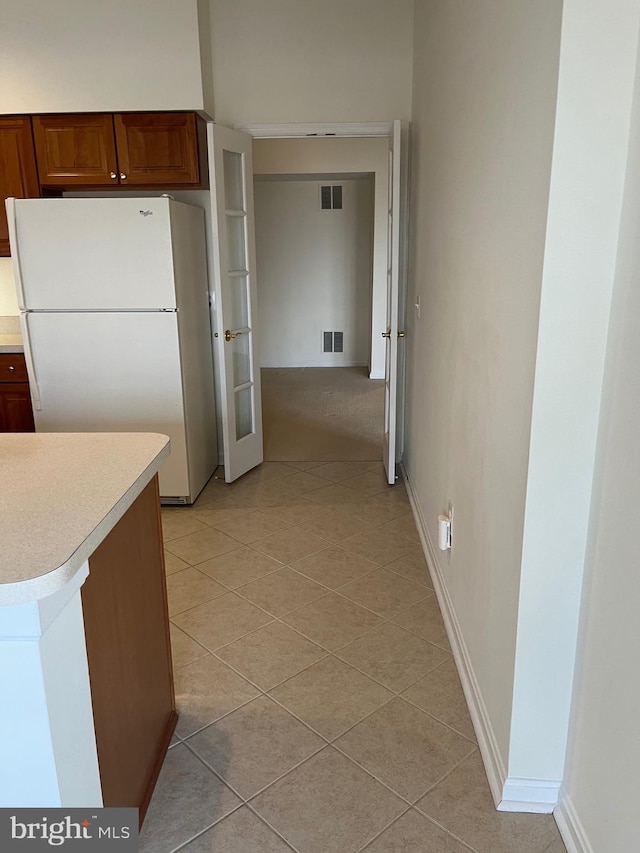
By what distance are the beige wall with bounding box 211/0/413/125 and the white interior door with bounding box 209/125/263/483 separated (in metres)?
0.30

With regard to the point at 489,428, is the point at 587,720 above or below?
below

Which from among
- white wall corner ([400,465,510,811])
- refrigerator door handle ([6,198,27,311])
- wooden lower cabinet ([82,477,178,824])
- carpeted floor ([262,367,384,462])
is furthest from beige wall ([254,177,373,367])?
wooden lower cabinet ([82,477,178,824])

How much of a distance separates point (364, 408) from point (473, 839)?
4.59 m

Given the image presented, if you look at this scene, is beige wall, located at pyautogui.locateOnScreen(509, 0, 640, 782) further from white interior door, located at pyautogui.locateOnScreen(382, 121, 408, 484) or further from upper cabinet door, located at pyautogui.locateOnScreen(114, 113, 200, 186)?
upper cabinet door, located at pyautogui.locateOnScreen(114, 113, 200, 186)

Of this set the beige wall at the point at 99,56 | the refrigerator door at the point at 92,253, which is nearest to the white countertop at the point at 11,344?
the refrigerator door at the point at 92,253

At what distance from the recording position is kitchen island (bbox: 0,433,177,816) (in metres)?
1.12

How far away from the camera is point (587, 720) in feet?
5.08

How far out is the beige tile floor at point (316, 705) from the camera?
170cm

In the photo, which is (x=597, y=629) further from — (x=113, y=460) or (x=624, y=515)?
(x=113, y=460)

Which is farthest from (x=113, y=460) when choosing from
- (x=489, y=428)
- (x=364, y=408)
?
(x=364, y=408)

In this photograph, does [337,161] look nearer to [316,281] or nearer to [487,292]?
[316,281]

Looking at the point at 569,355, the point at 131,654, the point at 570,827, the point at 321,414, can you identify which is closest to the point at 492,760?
the point at 570,827

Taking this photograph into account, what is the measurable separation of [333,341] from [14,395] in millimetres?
4783

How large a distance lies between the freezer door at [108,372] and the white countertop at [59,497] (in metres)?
1.72
